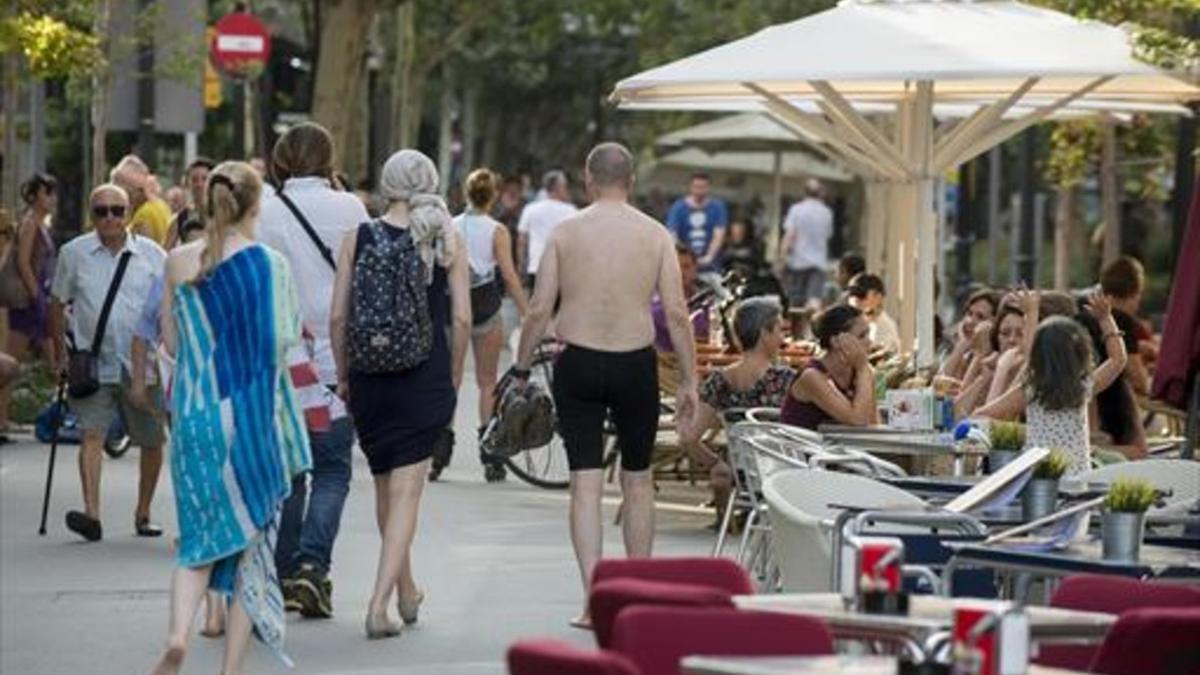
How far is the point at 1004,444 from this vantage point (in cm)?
1302

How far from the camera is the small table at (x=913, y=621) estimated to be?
783cm

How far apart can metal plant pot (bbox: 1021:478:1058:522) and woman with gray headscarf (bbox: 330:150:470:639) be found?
3.00 metres

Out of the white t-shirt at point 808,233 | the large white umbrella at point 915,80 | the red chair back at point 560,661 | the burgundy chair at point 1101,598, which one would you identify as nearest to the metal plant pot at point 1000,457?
the burgundy chair at point 1101,598

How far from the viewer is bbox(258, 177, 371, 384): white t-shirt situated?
14.3 metres

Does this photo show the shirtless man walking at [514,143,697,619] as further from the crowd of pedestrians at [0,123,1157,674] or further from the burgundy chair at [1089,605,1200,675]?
the burgundy chair at [1089,605,1200,675]

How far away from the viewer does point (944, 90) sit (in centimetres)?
2200

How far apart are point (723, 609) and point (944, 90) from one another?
14424 millimetres

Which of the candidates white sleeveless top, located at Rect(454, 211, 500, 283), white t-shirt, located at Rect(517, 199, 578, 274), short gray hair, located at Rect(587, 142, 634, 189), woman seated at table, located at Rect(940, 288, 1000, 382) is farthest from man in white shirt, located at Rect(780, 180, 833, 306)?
short gray hair, located at Rect(587, 142, 634, 189)

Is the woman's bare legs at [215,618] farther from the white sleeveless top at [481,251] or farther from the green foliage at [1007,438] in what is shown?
the white sleeveless top at [481,251]

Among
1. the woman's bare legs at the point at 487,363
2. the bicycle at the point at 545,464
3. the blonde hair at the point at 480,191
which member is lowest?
the bicycle at the point at 545,464

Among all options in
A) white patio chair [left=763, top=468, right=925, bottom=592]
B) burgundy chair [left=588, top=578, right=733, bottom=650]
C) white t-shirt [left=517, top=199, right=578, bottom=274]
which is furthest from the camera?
white t-shirt [left=517, top=199, right=578, bottom=274]

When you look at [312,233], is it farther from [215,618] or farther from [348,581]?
[348,581]

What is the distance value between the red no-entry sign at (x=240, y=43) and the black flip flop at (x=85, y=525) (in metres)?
16.1

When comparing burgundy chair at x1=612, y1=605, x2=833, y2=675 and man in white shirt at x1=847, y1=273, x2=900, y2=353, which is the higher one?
burgundy chair at x1=612, y1=605, x2=833, y2=675
